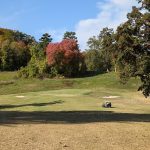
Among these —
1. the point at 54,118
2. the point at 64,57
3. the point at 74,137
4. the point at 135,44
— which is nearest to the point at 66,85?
the point at 64,57

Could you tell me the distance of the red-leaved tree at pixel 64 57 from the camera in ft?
281

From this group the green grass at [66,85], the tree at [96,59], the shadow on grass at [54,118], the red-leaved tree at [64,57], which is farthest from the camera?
the tree at [96,59]

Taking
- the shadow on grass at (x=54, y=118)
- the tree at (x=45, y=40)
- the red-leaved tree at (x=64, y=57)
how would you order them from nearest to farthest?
the shadow on grass at (x=54, y=118) < the red-leaved tree at (x=64, y=57) < the tree at (x=45, y=40)

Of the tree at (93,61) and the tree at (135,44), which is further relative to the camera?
the tree at (93,61)

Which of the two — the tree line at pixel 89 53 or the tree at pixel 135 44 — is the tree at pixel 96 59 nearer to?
the tree line at pixel 89 53

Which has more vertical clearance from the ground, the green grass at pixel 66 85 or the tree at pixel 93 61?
the tree at pixel 93 61

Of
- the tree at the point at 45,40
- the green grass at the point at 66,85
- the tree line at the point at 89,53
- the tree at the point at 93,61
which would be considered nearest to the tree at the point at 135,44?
the tree line at the point at 89,53

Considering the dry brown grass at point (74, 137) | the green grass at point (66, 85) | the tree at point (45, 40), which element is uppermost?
the tree at point (45, 40)

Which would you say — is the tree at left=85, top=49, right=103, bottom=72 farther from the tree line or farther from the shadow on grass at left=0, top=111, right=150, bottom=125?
the shadow on grass at left=0, top=111, right=150, bottom=125

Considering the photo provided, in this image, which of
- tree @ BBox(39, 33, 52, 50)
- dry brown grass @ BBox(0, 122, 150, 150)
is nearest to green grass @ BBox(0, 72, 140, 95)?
tree @ BBox(39, 33, 52, 50)

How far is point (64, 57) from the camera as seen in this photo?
85.9 m

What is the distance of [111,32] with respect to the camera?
2445 cm

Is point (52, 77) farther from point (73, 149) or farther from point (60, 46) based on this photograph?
Result: point (73, 149)

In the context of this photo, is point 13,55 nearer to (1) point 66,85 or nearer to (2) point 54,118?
(1) point 66,85
